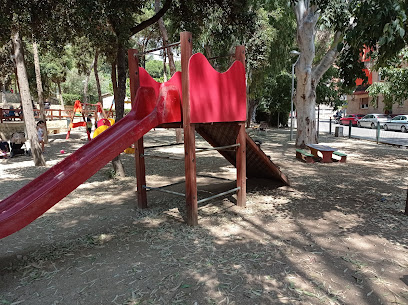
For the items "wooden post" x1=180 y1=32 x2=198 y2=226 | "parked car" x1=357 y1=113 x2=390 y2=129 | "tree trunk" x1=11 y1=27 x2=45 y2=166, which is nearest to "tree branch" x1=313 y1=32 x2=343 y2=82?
"wooden post" x1=180 y1=32 x2=198 y2=226

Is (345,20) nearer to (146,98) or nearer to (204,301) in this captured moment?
(146,98)

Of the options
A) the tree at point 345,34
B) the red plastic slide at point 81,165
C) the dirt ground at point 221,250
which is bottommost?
the dirt ground at point 221,250

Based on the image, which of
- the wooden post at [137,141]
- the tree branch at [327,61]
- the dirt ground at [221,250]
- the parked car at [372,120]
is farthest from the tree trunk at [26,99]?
the parked car at [372,120]

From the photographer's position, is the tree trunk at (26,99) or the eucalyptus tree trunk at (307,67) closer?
the tree trunk at (26,99)

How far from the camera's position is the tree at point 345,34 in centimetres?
349

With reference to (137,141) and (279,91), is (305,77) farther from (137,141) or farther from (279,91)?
(279,91)

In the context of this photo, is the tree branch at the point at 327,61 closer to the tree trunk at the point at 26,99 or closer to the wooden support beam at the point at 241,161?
the wooden support beam at the point at 241,161

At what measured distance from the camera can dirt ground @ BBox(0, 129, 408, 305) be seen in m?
2.98

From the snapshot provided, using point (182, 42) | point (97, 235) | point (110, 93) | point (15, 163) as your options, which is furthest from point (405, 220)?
point (110, 93)

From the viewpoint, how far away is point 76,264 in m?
3.63

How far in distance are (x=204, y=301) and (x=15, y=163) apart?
10327 mm

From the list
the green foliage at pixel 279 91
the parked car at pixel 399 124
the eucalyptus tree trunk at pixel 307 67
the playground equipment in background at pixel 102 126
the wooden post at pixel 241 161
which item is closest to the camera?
the wooden post at pixel 241 161

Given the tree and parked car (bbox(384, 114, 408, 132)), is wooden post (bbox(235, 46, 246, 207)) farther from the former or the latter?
parked car (bbox(384, 114, 408, 132))

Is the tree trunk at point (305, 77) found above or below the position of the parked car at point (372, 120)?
above
